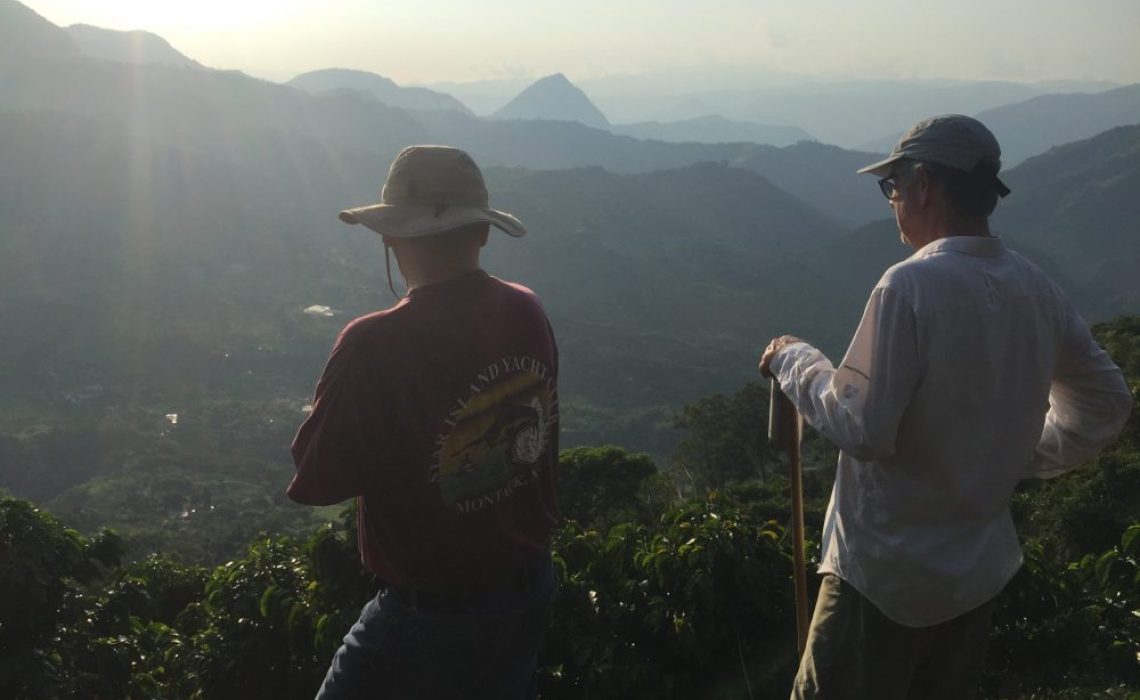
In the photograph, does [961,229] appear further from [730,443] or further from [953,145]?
[730,443]

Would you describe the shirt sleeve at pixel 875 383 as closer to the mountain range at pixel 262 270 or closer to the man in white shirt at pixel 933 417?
the man in white shirt at pixel 933 417

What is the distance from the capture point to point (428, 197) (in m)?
2.15

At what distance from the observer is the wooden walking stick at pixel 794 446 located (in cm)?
257

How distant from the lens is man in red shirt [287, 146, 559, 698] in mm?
1947

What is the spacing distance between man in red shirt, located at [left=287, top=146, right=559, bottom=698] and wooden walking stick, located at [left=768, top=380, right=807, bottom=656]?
81 centimetres

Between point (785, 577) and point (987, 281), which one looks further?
point (785, 577)

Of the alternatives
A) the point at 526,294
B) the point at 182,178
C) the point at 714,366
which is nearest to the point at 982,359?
the point at 526,294

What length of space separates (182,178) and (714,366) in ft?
294

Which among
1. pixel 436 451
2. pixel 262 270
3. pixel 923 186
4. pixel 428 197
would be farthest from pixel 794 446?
pixel 262 270

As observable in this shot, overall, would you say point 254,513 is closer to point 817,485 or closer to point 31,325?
point 817,485

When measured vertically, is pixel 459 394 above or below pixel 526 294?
below

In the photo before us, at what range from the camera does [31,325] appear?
317 ft

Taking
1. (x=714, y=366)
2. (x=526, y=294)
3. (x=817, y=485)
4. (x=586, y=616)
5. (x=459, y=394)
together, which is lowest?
(x=714, y=366)

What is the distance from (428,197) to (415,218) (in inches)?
3.3
